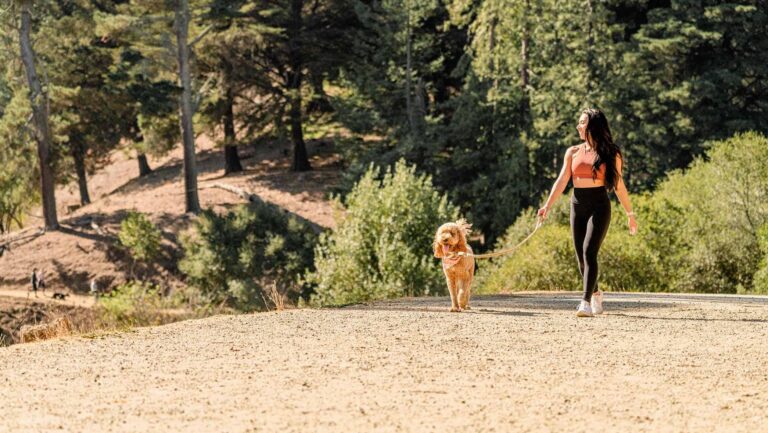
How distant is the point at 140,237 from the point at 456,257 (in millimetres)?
28801

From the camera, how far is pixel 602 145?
1038 centimetres

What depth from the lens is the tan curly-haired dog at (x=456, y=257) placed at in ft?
37.1

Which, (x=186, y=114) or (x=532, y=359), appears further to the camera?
(x=186, y=114)

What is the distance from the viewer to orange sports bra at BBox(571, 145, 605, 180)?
10359mm

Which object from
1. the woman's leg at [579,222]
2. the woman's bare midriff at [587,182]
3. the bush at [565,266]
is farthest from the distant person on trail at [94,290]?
the woman's bare midriff at [587,182]

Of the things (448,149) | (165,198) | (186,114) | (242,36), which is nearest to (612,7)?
(448,149)

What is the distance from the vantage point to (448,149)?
44.1 meters

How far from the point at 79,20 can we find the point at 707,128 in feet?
85.3

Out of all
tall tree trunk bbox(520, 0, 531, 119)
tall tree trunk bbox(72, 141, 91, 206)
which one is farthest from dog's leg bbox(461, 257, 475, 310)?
tall tree trunk bbox(72, 141, 91, 206)

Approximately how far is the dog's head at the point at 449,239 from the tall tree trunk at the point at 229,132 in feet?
113

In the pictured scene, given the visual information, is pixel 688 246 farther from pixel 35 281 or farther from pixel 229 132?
pixel 229 132

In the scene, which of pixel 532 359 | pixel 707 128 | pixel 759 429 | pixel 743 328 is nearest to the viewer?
pixel 759 429

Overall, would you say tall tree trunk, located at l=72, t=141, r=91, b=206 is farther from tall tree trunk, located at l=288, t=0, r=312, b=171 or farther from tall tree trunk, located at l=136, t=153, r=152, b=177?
tall tree trunk, located at l=288, t=0, r=312, b=171

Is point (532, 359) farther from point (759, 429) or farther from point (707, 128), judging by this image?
point (707, 128)
